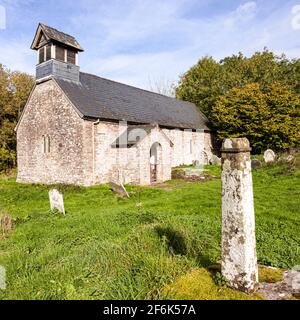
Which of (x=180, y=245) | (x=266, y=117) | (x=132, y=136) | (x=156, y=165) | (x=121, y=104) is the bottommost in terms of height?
(x=180, y=245)

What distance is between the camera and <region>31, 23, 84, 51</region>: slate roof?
17203 millimetres

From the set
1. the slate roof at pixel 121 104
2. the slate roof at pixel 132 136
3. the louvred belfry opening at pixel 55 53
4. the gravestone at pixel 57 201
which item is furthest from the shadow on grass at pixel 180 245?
the louvred belfry opening at pixel 55 53

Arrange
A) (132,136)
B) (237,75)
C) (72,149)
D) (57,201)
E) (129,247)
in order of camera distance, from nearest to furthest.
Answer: (129,247)
(57,201)
(72,149)
(132,136)
(237,75)

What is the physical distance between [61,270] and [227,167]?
3024 millimetres

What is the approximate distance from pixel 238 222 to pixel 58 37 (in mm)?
18176

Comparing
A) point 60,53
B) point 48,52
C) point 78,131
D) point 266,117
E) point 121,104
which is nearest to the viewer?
point 78,131

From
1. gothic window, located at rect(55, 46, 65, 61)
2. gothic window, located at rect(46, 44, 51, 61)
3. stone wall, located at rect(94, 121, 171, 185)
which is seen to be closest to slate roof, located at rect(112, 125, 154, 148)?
stone wall, located at rect(94, 121, 171, 185)

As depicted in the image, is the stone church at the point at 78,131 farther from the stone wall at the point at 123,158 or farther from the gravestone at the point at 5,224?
the gravestone at the point at 5,224

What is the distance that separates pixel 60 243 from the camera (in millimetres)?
6453

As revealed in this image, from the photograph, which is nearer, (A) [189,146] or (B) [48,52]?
(B) [48,52]

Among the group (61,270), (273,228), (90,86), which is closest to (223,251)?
(61,270)

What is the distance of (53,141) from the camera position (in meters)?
17.8

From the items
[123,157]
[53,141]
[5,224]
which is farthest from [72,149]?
[5,224]

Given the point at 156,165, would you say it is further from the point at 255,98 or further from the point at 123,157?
the point at 255,98
